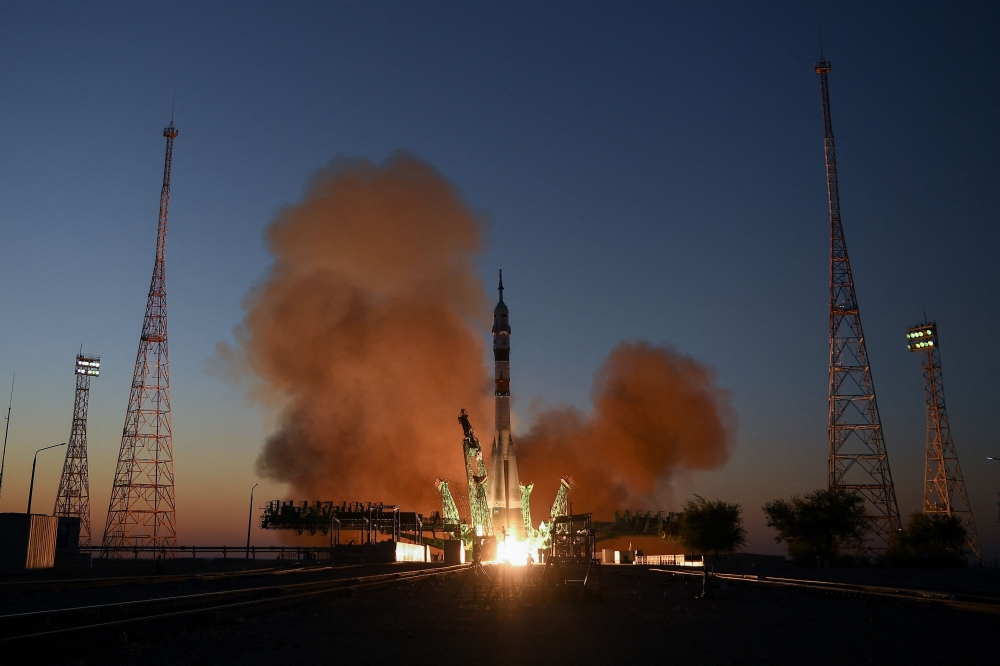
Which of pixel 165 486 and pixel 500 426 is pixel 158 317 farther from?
pixel 500 426

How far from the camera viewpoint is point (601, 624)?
79.9ft

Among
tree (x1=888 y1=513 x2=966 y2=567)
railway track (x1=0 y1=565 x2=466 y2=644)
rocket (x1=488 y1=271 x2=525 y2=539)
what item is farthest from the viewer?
rocket (x1=488 y1=271 x2=525 y2=539)

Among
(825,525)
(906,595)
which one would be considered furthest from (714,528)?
(906,595)

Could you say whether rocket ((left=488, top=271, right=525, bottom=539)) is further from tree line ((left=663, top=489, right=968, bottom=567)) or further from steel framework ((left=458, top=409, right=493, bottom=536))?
tree line ((left=663, top=489, right=968, bottom=567))

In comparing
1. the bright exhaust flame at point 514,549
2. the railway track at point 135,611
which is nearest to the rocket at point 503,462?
the bright exhaust flame at point 514,549

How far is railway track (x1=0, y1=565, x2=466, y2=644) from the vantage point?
17.4 meters

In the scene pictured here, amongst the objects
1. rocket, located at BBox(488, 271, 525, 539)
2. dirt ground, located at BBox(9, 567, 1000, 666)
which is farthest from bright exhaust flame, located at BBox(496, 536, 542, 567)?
dirt ground, located at BBox(9, 567, 1000, 666)

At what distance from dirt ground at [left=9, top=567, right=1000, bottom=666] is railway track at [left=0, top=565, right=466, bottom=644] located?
374 millimetres

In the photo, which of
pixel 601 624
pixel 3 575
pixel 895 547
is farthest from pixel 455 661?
pixel 895 547

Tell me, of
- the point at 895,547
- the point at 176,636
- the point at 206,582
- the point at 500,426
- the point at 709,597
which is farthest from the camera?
the point at 500,426

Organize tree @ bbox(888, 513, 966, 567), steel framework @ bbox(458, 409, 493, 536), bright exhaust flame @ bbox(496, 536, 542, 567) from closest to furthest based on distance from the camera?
tree @ bbox(888, 513, 966, 567), bright exhaust flame @ bbox(496, 536, 542, 567), steel framework @ bbox(458, 409, 493, 536)

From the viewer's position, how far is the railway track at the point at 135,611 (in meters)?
17.4

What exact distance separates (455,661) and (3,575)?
3536cm

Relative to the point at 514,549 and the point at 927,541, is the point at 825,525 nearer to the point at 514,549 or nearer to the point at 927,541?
the point at 927,541
